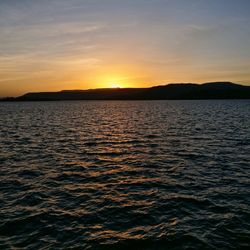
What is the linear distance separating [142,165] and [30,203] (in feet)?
39.4

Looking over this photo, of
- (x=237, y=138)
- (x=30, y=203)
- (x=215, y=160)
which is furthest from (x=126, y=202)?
A: (x=237, y=138)

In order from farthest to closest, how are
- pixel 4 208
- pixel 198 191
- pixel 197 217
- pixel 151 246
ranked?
pixel 198 191, pixel 4 208, pixel 197 217, pixel 151 246

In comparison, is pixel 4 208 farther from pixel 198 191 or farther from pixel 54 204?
pixel 198 191

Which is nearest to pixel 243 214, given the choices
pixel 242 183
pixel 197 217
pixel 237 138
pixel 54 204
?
pixel 197 217

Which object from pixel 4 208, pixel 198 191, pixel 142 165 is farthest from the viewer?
pixel 142 165

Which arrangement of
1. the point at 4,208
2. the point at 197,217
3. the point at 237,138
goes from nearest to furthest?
the point at 197,217 → the point at 4,208 → the point at 237,138

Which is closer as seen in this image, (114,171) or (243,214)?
(243,214)

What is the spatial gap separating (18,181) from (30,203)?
15.8 ft

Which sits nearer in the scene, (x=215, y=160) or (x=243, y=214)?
(x=243, y=214)

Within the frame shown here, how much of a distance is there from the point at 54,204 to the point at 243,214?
11.0 m

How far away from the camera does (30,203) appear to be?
1683cm

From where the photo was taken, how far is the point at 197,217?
583 inches

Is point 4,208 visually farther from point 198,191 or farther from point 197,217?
point 198,191

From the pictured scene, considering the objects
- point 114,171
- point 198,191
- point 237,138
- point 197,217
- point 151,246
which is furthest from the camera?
point 237,138
